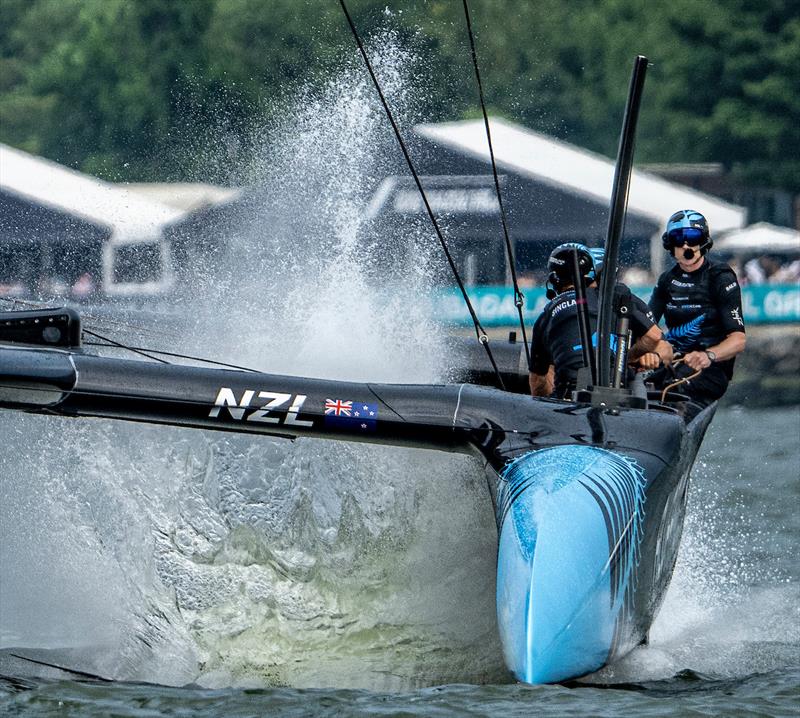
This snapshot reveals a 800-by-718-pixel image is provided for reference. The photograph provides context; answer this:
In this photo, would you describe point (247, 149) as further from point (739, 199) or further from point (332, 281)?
point (332, 281)

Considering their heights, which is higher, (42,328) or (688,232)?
(688,232)

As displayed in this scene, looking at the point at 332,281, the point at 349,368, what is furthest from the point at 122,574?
the point at 332,281

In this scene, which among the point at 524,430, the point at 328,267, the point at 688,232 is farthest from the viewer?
the point at 328,267

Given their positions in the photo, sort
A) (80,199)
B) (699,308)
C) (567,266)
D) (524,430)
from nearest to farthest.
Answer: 1. (524,430)
2. (567,266)
3. (699,308)
4. (80,199)

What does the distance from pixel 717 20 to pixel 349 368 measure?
30037 millimetres

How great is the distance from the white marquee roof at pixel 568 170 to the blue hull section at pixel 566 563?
21.7 m

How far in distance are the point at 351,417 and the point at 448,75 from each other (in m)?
25.8

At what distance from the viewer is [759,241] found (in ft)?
85.8

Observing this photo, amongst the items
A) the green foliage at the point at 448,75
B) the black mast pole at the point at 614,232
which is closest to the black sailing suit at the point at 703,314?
the black mast pole at the point at 614,232

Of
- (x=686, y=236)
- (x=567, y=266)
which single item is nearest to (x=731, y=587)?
(x=686, y=236)

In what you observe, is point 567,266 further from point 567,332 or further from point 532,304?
point 532,304

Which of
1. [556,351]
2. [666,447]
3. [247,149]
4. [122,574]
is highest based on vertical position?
[247,149]

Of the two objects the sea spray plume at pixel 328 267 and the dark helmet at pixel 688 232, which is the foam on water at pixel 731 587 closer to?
the dark helmet at pixel 688 232

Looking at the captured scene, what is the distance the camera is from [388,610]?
557cm
